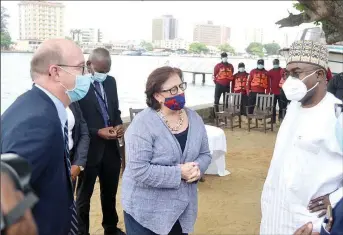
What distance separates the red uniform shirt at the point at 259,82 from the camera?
11680mm

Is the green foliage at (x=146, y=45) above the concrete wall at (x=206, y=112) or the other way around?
above

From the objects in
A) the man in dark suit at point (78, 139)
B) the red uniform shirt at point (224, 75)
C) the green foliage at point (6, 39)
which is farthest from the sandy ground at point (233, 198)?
the green foliage at point (6, 39)

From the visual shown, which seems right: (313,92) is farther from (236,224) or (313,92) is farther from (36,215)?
(236,224)

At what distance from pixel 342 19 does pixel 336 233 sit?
201 inches

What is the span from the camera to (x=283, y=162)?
2352 millimetres

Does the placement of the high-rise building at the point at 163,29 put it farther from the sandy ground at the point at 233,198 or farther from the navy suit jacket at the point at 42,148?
the navy suit jacket at the point at 42,148

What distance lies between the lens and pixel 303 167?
2.20 meters

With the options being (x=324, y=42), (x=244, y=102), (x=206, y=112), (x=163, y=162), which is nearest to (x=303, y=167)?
(x=163, y=162)

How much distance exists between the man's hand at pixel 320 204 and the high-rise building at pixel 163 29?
315 inches

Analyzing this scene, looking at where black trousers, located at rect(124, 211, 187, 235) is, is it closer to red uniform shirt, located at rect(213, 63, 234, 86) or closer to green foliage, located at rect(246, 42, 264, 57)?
red uniform shirt, located at rect(213, 63, 234, 86)

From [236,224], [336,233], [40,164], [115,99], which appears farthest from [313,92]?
[236,224]

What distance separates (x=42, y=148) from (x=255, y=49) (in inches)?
585

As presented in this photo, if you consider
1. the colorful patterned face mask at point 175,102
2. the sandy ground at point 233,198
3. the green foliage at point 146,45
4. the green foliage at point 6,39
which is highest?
the green foliage at point 6,39

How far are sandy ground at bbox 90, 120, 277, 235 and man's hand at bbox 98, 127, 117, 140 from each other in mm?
1248
